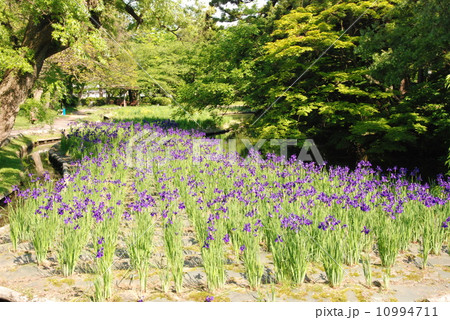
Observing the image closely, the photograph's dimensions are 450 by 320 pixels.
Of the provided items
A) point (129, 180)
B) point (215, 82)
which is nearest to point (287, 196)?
point (129, 180)

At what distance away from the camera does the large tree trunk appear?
859cm

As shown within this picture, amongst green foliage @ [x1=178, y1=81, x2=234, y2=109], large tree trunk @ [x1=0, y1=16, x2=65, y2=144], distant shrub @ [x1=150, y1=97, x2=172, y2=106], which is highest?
distant shrub @ [x1=150, y1=97, x2=172, y2=106]

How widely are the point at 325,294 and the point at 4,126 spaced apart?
819 cm

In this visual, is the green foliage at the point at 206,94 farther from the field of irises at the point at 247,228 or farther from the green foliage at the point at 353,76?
the field of irises at the point at 247,228

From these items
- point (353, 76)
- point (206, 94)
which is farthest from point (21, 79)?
point (206, 94)

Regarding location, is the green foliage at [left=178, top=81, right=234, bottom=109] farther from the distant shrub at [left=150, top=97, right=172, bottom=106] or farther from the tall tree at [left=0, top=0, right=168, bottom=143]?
the distant shrub at [left=150, top=97, right=172, bottom=106]

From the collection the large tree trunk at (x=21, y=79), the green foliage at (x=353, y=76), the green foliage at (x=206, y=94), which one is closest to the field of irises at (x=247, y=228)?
the large tree trunk at (x=21, y=79)

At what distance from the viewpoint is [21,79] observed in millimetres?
8742

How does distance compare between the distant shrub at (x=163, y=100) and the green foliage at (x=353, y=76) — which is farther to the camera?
the distant shrub at (x=163, y=100)

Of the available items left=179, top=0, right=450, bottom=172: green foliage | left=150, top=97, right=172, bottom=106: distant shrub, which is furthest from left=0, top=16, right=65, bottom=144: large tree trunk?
left=150, top=97, right=172, bottom=106: distant shrub

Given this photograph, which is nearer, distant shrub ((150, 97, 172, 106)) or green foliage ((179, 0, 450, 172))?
green foliage ((179, 0, 450, 172))

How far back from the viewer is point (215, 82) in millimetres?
16984

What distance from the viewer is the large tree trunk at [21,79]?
8.59 meters

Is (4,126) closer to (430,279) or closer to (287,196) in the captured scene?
(287,196)
